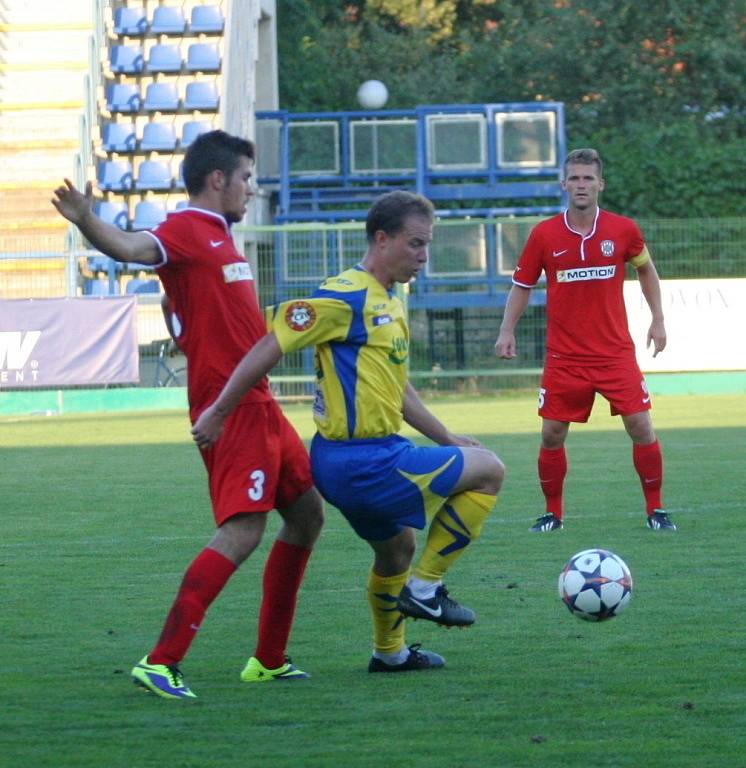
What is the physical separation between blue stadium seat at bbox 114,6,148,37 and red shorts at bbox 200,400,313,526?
930 inches

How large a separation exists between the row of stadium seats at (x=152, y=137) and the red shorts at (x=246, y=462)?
70.1ft

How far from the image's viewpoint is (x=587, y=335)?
913 cm

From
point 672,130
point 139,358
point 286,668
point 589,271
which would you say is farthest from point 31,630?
point 672,130

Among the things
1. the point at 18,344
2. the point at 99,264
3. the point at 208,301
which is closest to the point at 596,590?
the point at 208,301

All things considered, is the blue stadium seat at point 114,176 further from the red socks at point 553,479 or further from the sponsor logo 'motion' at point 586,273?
the red socks at point 553,479

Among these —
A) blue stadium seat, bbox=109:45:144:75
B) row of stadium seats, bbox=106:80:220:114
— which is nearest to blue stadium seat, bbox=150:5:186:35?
blue stadium seat, bbox=109:45:144:75

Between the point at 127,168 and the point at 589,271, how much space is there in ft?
59.1

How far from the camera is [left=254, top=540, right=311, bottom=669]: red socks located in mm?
5262

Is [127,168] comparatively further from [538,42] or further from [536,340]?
[538,42]

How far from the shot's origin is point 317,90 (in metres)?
35.0

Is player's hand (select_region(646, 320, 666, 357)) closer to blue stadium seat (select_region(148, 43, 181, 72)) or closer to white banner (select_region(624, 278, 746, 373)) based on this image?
white banner (select_region(624, 278, 746, 373))

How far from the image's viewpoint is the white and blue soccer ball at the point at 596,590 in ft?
18.8

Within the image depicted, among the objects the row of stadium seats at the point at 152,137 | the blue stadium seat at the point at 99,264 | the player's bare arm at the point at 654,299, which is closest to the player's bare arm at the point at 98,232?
the player's bare arm at the point at 654,299

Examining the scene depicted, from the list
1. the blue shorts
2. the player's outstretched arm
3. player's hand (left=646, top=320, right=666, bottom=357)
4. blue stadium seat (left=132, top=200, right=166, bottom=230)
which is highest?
blue stadium seat (left=132, top=200, right=166, bottom=230)
